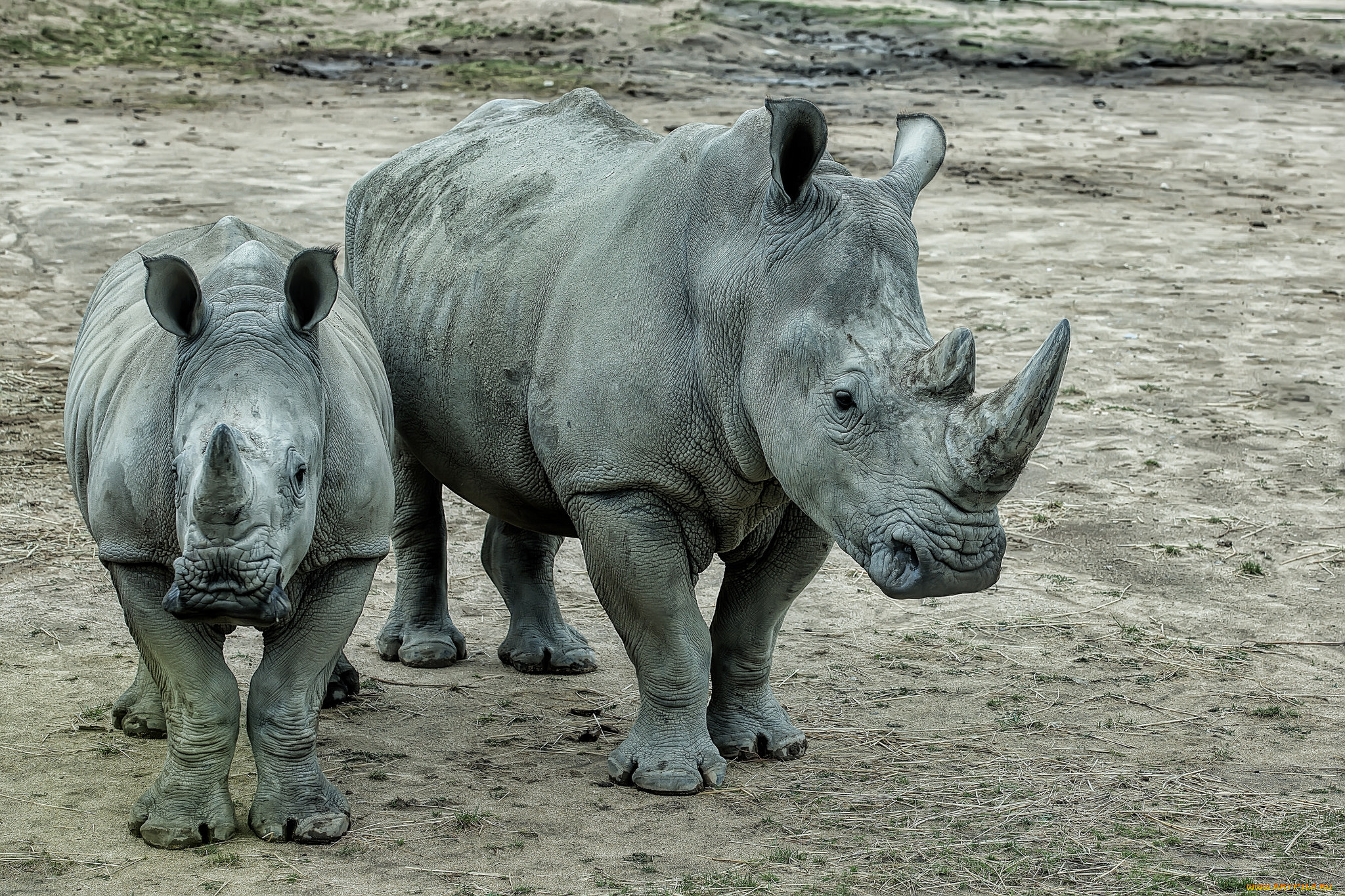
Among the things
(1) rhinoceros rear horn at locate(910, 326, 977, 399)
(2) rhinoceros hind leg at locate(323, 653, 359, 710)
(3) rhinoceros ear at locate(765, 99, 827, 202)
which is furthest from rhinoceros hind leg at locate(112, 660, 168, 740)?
(1) rhinoceros rear horn at locate(910, 326, 977, 399)

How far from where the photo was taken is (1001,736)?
6000 mm

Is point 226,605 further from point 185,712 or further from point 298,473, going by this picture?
point 185,712

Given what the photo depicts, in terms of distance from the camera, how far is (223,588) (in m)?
4.28

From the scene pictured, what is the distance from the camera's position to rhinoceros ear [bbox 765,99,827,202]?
4.79 meters

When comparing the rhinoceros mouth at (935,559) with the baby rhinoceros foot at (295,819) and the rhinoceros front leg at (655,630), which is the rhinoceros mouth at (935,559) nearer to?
the rhinoceros front leg at (655,630)

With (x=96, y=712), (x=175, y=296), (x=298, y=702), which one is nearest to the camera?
(x=175, y=296)

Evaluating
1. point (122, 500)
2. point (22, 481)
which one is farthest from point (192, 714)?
point (22, 481)

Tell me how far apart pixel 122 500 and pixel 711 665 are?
2.08 meters

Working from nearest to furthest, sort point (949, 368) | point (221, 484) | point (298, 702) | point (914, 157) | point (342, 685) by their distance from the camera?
1. point (221, 484)
2. point (949, 368)
3. point (298, 702)
4. point (914, 157)
5. point (342, 685)

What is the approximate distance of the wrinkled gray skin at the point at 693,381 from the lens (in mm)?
4629

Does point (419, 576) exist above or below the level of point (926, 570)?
below

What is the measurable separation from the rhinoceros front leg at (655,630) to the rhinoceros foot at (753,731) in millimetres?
216

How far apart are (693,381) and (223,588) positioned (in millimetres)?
1575

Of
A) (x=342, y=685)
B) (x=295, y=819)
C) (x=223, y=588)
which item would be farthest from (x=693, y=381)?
(x=342, y=685)
